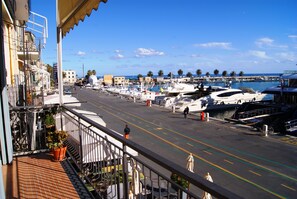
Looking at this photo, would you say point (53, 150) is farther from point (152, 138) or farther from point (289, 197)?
point (152, 138)

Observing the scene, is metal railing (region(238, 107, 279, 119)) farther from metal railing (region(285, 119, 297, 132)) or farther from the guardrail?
the guardrail

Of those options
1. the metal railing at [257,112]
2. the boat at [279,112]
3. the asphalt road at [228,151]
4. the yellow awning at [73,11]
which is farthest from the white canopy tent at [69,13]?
the metal railing at [257,112]

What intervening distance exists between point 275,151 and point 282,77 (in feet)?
74.8

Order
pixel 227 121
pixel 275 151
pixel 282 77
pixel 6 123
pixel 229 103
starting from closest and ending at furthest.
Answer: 1. pixel 6 123
2. pixel 275 151
3. pixel 227 121
4. pixel 282 77
5. pixel 229 103

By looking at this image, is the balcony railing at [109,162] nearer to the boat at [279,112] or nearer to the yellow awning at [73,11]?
the yellow awning at [73,11]

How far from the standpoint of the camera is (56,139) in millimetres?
6523

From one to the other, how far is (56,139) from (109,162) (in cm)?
241

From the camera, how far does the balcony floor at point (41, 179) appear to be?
459cm

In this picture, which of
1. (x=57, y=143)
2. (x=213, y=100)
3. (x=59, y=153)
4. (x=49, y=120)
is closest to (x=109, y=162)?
(x=59, y=153)

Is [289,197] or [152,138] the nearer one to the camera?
[289,197]

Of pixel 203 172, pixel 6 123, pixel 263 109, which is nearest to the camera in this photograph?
pixel 6 123

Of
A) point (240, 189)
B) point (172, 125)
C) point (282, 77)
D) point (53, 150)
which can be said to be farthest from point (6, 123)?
point (282, 77)

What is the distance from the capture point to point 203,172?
14.5 meters

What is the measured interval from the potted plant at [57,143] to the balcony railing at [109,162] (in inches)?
10.2
